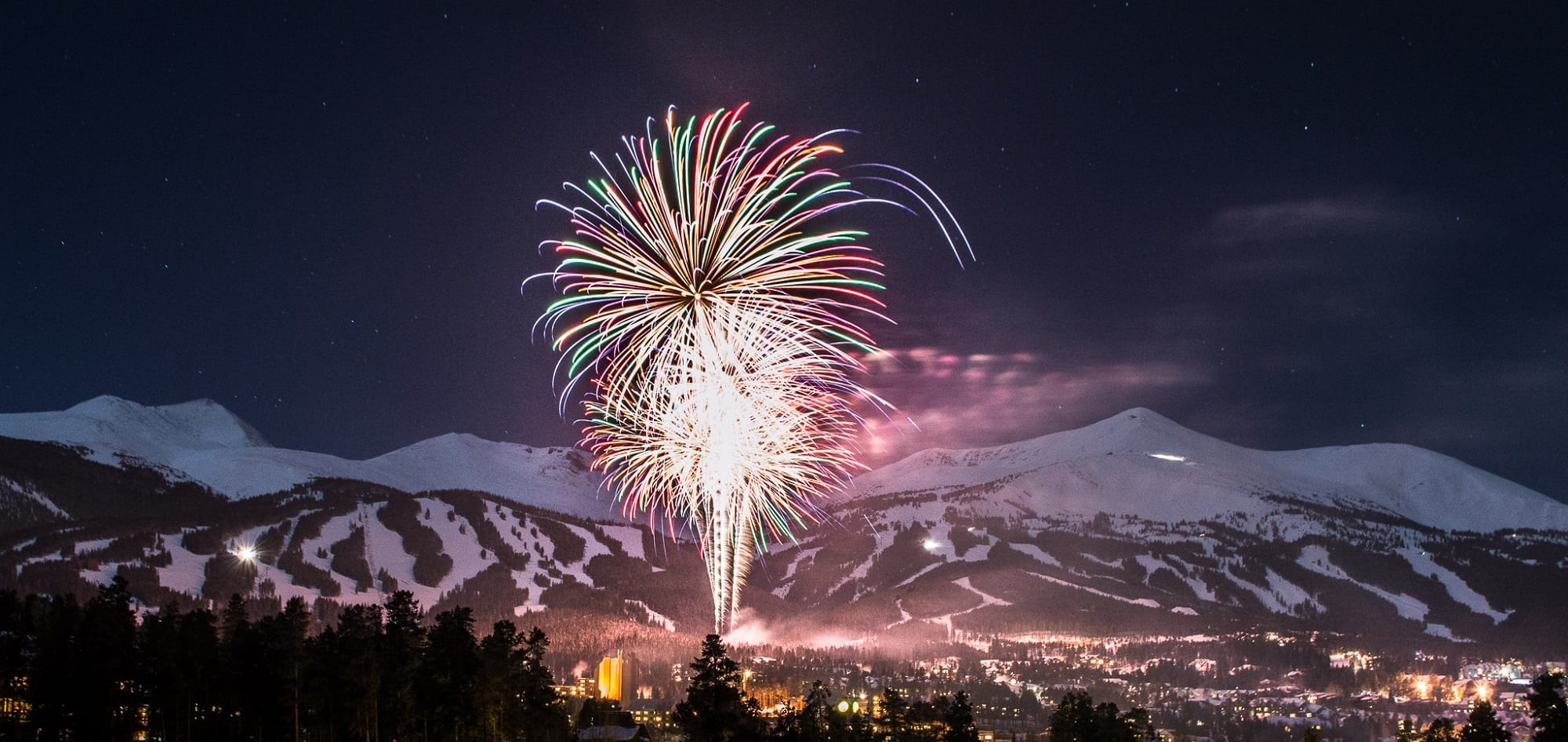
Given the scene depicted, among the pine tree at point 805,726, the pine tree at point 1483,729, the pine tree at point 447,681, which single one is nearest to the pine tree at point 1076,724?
the pine tree at point 805,726

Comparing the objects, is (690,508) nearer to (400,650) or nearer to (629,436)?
(629,436)

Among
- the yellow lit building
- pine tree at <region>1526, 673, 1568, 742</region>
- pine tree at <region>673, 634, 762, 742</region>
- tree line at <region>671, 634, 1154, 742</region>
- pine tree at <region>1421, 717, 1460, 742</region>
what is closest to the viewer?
pine tree at <region>673, 634, 762, 742</region>

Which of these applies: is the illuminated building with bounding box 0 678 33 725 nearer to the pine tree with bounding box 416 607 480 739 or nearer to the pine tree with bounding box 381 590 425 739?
the pine tree with bounding box 381 590 425 739

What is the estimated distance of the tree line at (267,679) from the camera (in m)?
67.2

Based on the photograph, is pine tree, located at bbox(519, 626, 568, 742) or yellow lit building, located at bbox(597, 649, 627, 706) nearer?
pine tree, located at bbox(519, 626, 568, 742)

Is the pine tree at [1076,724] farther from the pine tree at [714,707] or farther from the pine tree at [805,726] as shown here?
the pine tree at [714,707]

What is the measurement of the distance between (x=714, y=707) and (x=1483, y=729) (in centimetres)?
4882

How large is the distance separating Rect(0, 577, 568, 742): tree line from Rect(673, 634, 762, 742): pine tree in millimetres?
15042

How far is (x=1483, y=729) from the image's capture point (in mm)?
75312

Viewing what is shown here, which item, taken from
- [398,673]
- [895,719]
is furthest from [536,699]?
[895,719]

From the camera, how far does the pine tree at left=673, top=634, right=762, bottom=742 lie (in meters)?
60.4

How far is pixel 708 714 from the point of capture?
60562 millimetres

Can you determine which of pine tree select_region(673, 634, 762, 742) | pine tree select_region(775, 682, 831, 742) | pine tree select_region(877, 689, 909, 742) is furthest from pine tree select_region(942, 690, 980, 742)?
pine tree select_region(673, 634, 762, 742)

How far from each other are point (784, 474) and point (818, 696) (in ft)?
95.5
